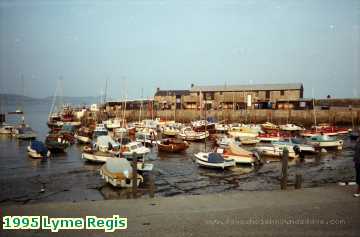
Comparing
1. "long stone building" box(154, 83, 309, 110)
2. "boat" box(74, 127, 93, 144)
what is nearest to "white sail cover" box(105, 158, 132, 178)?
"boat" box(74, 127, 93, 144)

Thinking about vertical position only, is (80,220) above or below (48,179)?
above

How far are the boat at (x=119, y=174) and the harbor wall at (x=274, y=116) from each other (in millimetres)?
46053

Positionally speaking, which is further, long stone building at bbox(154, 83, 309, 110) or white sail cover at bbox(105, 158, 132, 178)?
long stone building at bbox(154, 83, 309, 110)

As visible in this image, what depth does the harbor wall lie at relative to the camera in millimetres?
66125

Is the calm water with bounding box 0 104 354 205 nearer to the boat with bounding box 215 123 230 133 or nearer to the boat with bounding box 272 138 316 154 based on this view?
the boat with bounding box 272 138 316 154

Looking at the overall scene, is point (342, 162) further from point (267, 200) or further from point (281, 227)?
point (281, 227)

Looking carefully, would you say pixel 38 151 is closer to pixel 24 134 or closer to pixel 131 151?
pixel 131 151

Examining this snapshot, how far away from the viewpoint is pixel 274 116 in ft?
229

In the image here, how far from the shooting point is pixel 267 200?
452 inches

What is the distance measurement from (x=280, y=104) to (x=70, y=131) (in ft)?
156

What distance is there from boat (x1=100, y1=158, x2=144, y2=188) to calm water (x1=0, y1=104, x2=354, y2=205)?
60 cm

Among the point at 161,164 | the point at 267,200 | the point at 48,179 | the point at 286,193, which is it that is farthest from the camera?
the point at 161,164

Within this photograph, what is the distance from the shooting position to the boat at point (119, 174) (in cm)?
2145

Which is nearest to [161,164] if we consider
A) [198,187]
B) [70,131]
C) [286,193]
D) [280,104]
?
[198,187]
